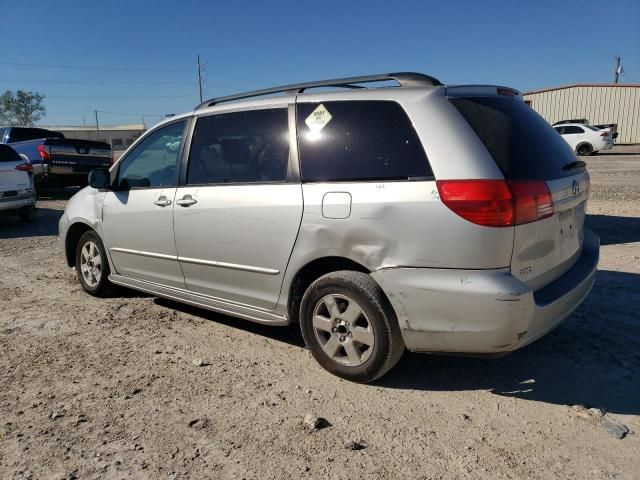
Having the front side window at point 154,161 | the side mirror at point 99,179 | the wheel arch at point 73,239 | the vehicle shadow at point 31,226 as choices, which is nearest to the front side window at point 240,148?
the front side window at point 154,161

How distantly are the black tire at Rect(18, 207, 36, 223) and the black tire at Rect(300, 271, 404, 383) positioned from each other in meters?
8.70

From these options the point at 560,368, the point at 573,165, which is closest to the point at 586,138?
the point at 573,165

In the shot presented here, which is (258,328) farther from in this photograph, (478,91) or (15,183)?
(15,183)

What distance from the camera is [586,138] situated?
84.4 ft

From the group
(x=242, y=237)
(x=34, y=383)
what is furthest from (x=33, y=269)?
(x=242, y=237)

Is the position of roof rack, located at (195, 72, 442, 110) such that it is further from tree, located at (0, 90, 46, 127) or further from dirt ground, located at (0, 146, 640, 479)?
tree, located at (0, 90, 46, 127)

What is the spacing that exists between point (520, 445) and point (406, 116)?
1878 mm

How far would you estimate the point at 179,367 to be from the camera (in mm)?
3572

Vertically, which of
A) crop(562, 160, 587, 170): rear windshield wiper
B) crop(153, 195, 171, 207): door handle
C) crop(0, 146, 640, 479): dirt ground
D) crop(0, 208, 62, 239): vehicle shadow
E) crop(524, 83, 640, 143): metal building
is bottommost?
crop(0, 146, 640, 479): dirt ground

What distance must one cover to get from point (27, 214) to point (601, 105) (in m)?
40.5

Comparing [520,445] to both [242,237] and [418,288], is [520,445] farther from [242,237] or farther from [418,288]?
[242,237]

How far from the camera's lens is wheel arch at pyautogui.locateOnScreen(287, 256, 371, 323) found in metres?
3.19

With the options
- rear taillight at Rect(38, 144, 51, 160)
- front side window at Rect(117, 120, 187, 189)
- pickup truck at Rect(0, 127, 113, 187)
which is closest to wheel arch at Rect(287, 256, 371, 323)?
front side window at Rect(117, 120, 187, 189)

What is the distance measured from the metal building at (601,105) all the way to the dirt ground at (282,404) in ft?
130
